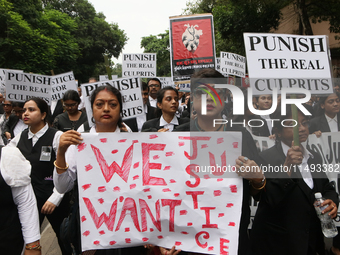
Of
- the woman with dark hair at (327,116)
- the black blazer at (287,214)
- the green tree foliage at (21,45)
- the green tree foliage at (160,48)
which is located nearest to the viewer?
the black blazer at (287,214)

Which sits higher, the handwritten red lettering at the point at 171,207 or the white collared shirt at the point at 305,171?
the white collared shirt at the point at 305,171

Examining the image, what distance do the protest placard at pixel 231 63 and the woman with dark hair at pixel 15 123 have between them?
4.20 m

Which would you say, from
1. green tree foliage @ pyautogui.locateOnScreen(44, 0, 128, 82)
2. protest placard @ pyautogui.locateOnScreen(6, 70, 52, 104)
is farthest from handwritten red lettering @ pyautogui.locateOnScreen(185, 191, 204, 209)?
green tree foliage @ pyautogui.locateOnScreen(44, 0, 128, 82)

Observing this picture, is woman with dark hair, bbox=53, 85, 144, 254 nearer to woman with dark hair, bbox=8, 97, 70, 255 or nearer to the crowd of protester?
the crowd of protester

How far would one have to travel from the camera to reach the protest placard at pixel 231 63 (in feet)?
22.6

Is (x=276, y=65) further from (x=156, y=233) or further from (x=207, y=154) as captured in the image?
(x=156, y=233)

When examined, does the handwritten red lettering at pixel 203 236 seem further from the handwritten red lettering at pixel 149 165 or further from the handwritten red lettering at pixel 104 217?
the handwritten red lettering at pixel 104 217

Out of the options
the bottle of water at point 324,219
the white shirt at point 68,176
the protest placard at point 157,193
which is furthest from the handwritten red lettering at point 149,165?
the bottle of water at point 324,219

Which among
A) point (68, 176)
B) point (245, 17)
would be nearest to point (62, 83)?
point (68, 176)

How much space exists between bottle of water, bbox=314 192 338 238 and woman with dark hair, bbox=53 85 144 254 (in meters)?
1.40

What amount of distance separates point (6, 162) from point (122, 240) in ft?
3.11

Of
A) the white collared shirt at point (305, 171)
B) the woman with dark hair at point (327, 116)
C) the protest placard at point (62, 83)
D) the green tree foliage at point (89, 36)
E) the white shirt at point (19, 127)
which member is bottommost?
the white collared shirt at point (305, 171)

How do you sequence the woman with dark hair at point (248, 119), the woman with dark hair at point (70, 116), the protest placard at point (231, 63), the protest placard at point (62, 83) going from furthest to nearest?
the protest placard at point (231, 63) < the protest placard at point (62, 83) < the woman with dark hair at point (70, 116) < the woman with dark hair at point (248, 119)

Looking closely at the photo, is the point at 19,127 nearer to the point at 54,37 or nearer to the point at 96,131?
the point at 96,131
